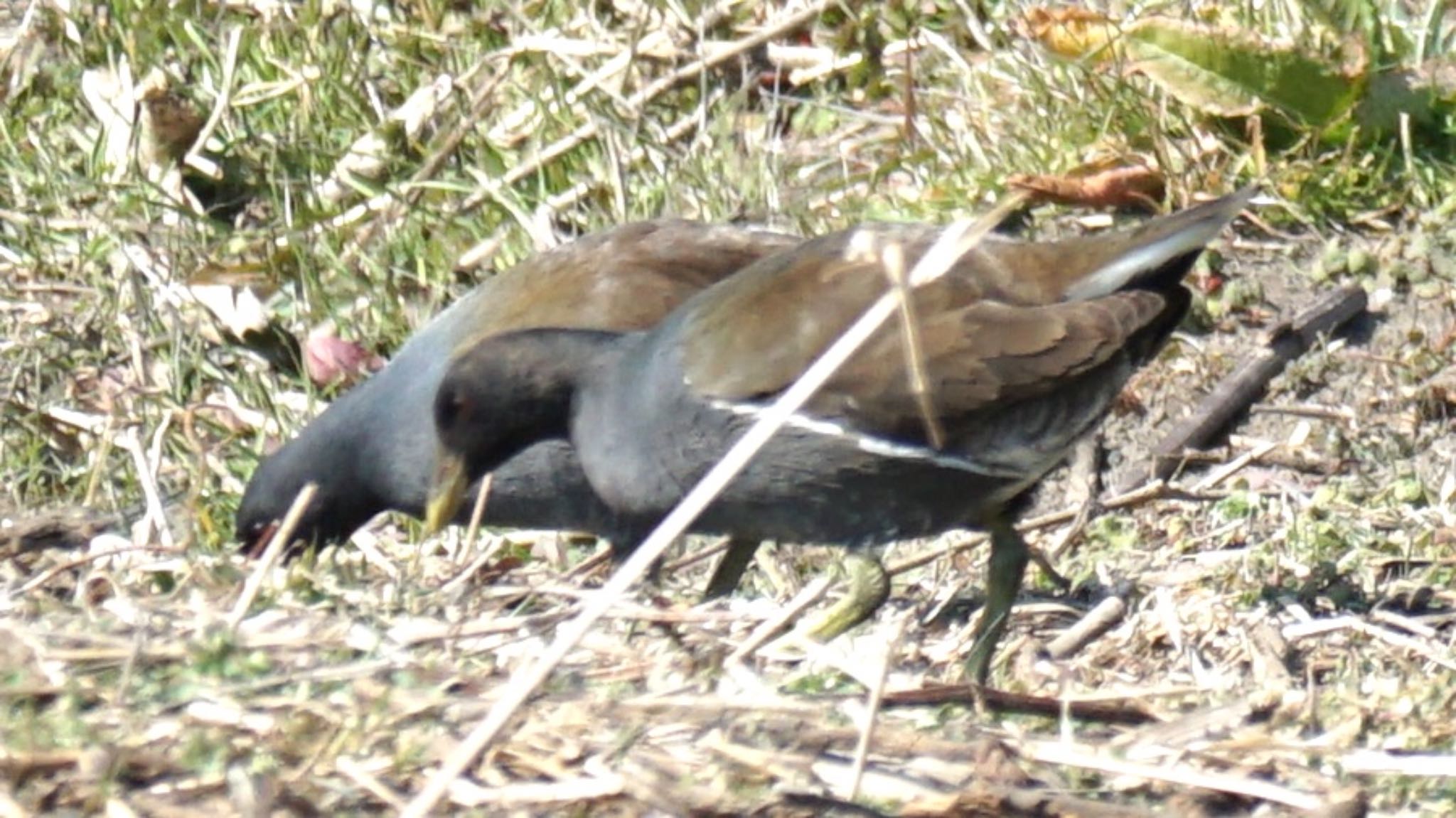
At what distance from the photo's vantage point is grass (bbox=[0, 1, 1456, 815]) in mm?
3203

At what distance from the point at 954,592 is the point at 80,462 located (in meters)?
2.36

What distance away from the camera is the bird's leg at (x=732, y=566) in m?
5.39

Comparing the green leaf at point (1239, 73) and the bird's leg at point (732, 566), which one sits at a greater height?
the green leaf at point (1239, 73)

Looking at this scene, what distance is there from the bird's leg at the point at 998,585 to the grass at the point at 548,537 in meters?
0.08

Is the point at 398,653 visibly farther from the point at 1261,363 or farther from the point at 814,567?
the point at 1261,363

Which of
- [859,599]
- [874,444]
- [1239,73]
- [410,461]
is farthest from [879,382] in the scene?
[1239,73]

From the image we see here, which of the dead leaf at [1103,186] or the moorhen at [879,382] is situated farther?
the dead leaf at [1103,186]

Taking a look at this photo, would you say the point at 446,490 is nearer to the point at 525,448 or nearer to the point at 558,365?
the point at 525,448

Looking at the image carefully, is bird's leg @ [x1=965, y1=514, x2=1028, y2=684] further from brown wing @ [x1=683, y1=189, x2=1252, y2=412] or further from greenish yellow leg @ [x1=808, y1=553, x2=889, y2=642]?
brown wing @ [x1=683, y1=189, x2=1252, y2=412]

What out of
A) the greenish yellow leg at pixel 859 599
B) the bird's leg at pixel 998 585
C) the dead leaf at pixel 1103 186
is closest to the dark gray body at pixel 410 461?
the greenish yellow leg at pixel 859 599

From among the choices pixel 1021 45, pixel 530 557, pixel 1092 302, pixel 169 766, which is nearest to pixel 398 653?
pixel 169 766

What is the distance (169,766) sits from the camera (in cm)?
318

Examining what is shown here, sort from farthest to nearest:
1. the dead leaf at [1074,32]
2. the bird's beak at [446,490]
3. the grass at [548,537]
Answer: the dead leaf at [1074,32] → the bird's beak at [446,490] → the grass at [548,537]

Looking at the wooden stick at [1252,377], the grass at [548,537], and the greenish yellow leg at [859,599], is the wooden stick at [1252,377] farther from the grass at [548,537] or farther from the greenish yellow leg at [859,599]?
Result: the greenish yellow leg at [859,599]
